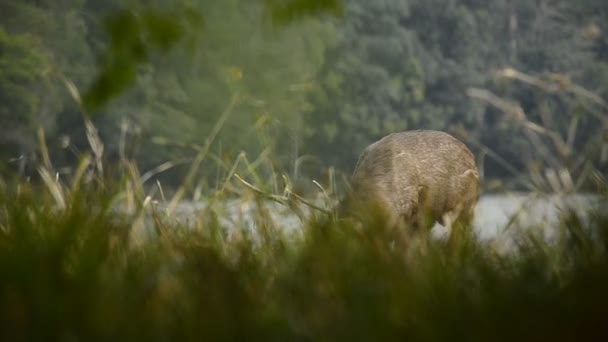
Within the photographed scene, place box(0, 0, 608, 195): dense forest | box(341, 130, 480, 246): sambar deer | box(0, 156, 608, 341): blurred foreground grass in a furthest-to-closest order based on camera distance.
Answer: box(0, 0, 608, 195): dense forest, box(341, 130, 480, 246): sambar deer, box(0, 156, 608, 341): blurred foreground grass

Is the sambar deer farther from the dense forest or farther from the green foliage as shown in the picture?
the dense forest

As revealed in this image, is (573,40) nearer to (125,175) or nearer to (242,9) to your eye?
(242,9)

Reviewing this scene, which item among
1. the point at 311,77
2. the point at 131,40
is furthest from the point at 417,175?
the point at 311,77

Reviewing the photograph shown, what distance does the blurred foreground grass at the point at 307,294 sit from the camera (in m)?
2.59

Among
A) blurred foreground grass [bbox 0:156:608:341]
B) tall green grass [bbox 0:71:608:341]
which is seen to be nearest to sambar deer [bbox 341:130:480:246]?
tall green grass [bbox 0:71:608:341]

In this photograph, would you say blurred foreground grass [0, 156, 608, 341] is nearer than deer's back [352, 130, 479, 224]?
Yes

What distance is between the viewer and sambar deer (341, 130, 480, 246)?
285 inches

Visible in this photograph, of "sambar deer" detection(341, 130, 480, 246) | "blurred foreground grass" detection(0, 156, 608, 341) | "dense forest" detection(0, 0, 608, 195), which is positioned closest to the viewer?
"blurred foreground grass" detection(0, 156, 608, 341)

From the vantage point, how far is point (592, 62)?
58531 mm

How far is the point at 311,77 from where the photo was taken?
4538 centimetres

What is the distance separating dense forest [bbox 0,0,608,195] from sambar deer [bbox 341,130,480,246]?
1060 cm

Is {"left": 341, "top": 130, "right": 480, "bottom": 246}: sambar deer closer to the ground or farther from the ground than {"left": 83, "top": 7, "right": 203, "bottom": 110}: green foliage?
closer to the ground

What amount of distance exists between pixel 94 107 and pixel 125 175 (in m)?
2.22

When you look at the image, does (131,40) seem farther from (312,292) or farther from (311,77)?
(311,77)
